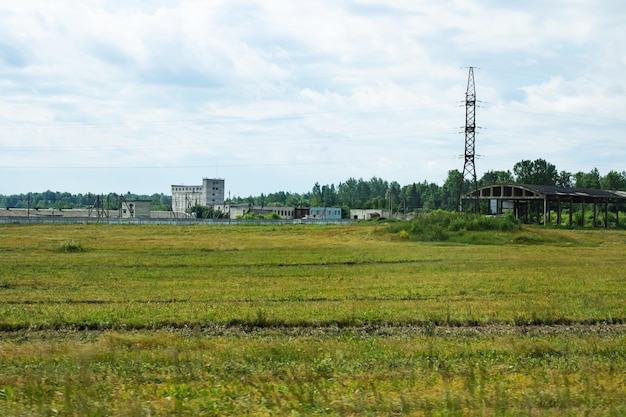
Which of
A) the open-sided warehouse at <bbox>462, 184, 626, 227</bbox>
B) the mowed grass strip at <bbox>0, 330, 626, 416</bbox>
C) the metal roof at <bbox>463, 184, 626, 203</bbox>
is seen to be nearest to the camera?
the mowed grass strip at <bbox>0, 330, 626, 416</bbox>

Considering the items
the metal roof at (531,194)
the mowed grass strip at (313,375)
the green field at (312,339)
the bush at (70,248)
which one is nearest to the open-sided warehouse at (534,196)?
the metal roof at (531,194)

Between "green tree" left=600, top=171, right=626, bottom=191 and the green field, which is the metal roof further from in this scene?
"green tree" left=600, top=171, right=626, bottom=191

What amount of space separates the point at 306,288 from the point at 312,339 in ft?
34.9

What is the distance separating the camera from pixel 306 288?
27266 millimetres

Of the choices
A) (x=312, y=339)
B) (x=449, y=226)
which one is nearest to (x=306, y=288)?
(x=312, y=339)

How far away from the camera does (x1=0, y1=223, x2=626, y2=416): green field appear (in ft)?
34.1

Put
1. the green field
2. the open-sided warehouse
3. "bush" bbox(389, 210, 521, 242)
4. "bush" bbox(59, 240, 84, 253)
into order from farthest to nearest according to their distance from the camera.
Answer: the open-sided warehouse → "bush" bbox(389, 210, 521, 242) → "bush" bbox(59, 240, 84, 253) → the green field

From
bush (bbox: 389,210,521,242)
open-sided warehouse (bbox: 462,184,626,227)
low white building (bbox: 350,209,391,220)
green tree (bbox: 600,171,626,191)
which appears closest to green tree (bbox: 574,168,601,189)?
green tree (bbox: 600,171,626,191)

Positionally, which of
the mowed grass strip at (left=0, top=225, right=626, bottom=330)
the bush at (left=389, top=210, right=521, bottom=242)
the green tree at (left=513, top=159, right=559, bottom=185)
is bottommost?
the mowed grass strip at (left=0, top=225, right=626, bottom=330)

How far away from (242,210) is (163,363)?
181 m

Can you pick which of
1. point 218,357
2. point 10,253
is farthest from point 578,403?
point 10,253

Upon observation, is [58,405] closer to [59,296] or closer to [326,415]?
[326,415]

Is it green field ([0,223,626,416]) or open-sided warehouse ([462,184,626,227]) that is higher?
open-sided warehouse ([462,184,626,227])

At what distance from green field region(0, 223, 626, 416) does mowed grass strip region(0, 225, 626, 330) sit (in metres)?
0.10
